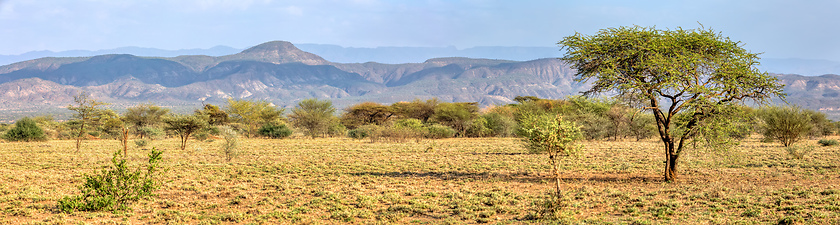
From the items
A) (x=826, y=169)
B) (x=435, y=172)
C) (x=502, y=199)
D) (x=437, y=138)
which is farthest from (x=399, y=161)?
(x=437, y=138)

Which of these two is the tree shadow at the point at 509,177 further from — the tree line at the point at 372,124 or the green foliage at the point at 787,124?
the green foliage at the point at 787,124

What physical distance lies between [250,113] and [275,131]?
615 centimetres

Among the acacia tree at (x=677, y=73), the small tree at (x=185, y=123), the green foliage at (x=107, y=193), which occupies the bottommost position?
the green foliage at (x=107, y=193)

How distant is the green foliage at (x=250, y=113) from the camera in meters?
49.5

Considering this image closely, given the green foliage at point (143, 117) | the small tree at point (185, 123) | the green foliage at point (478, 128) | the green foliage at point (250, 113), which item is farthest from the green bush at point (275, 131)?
the green foliage at point (478, 128)

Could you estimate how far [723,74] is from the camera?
13.4 m

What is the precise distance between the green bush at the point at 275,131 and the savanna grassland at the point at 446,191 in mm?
23252

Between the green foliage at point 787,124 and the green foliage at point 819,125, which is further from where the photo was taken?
the green foliage at point 819,125

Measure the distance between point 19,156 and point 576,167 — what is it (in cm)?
2559

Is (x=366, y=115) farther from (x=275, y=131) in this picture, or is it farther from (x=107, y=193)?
(x=107, y=193)

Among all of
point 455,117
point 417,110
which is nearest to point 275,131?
point 455,117

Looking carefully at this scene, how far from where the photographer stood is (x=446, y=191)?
13828 millimetres

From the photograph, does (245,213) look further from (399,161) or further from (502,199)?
(399,161)

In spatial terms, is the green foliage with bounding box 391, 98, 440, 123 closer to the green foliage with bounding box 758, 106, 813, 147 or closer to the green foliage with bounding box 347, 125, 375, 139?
the green foliage with bounding box 347, 125, 375, 139
